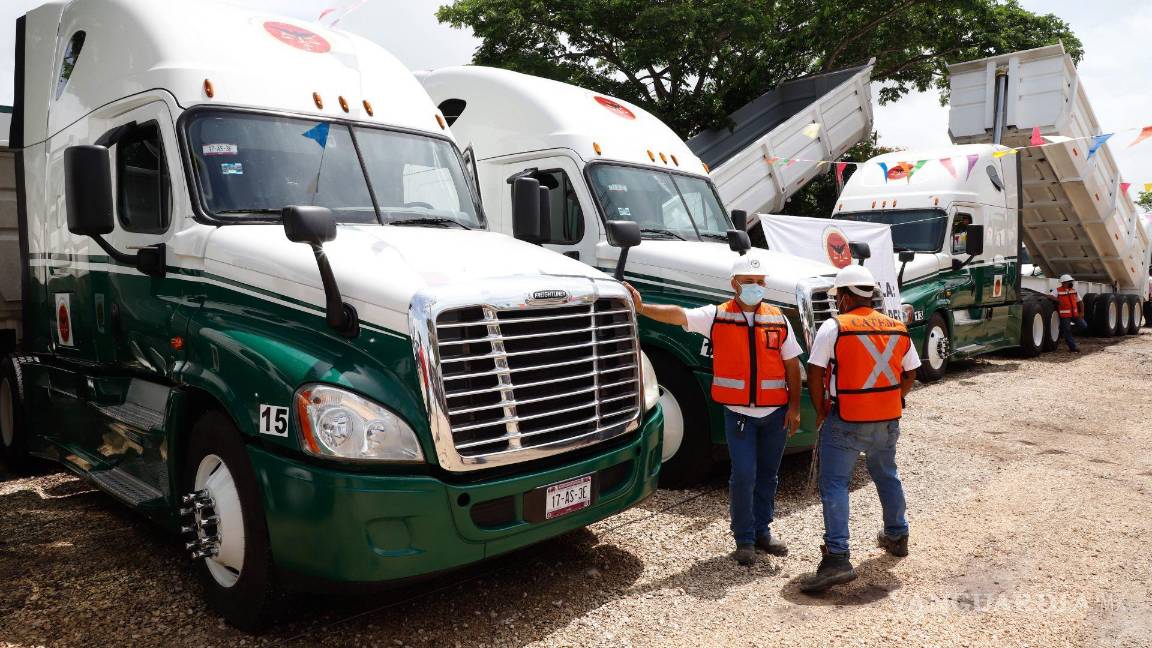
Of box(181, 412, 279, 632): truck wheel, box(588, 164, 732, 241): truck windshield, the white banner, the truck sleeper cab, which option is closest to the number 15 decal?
box(181, 412, 279, 632): truck wheel

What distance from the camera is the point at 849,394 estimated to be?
4.61 meters

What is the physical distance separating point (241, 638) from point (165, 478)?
99cm

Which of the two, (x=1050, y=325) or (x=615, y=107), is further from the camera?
(x=1050, y=325)

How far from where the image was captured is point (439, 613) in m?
4.19

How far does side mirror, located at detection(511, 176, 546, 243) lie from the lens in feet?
19.3

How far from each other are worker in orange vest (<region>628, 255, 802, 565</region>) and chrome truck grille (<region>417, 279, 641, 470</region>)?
60cm

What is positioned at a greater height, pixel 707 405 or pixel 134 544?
pixel 707 405

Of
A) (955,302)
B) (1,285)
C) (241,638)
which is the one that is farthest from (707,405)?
(955,302)

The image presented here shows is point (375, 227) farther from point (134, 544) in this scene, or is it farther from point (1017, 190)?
point (1017, 190)

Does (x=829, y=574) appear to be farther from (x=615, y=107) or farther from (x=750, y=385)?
(x=615, y=107)

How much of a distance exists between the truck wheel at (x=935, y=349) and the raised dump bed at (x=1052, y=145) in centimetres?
441

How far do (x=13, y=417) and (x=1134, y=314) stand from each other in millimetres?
21516

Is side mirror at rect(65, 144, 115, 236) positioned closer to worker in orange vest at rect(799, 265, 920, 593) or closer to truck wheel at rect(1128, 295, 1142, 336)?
worker in orange vest at rect(799, 265, 920, 593)

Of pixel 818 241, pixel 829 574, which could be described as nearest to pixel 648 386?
pixel 829 574
